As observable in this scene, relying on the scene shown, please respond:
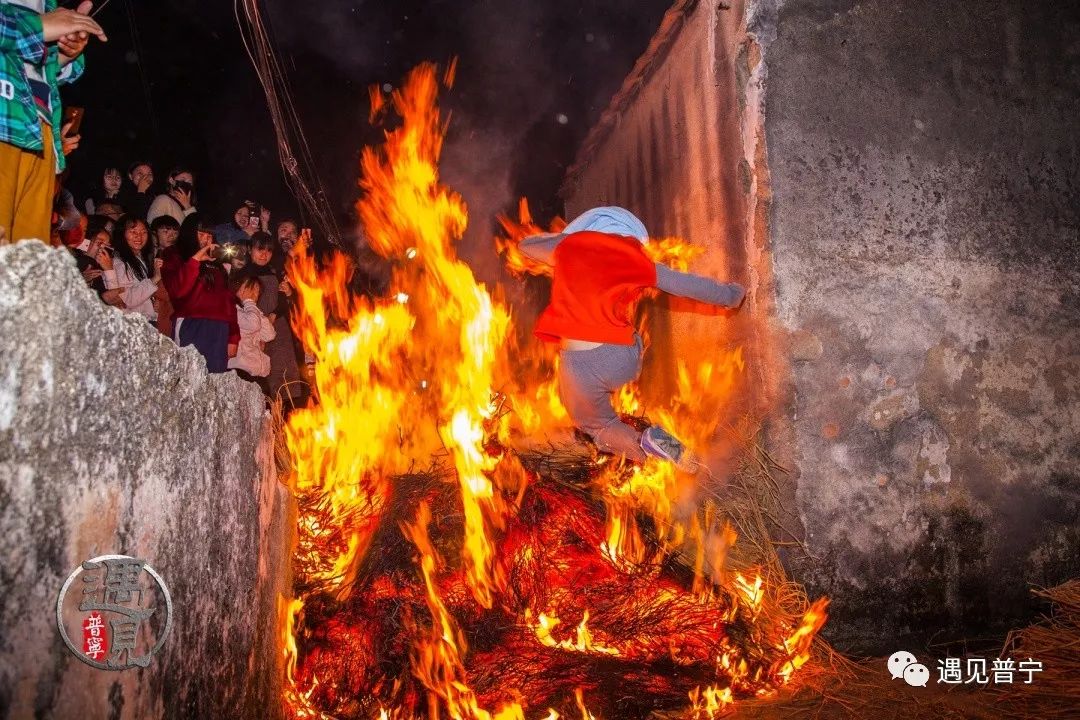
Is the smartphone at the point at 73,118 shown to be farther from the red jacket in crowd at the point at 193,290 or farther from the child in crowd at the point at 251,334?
the child in crowd at the point at 251,334

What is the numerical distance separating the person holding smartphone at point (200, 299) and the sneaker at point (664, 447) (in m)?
3.51

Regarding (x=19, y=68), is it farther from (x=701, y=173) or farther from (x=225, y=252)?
(x=701, y=173)

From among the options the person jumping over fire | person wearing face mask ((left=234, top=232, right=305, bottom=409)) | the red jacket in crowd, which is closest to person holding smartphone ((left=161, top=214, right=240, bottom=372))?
the red jacket in crowd

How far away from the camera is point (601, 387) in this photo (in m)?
4.50

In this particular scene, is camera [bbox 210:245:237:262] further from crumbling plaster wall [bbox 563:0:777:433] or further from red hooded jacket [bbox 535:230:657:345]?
crumbling plaster wall [bbox 563:0:777:433]

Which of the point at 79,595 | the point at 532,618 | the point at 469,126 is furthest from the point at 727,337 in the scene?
the point at 469,126

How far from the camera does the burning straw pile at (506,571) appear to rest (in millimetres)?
3475

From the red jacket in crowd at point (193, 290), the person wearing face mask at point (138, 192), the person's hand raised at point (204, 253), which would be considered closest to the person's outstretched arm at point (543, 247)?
the red jacket in crowd at point (193, 290)

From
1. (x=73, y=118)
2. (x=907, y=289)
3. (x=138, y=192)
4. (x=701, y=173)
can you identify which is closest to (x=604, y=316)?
(x=701, y=173)

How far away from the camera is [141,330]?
2.00 metres

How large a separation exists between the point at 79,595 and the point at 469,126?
10.6 m

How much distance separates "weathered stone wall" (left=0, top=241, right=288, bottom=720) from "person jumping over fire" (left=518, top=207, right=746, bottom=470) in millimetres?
2324

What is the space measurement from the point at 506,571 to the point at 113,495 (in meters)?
2.90

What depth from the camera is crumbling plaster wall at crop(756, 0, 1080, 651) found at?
176 inches
